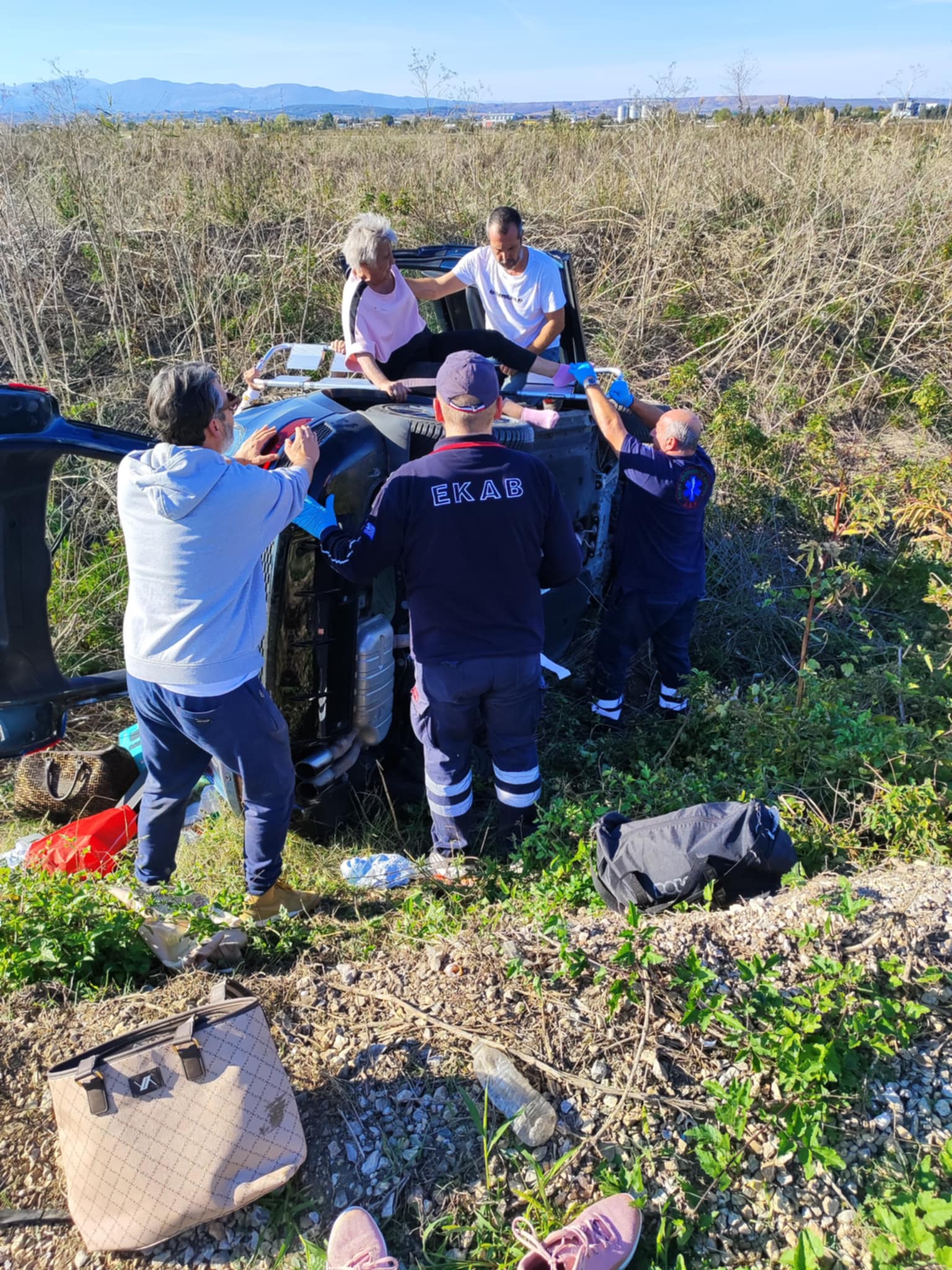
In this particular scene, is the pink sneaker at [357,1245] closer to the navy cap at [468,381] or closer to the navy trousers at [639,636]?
the navy cap at [468,381]

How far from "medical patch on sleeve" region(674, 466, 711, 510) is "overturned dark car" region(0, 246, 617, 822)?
844 mm

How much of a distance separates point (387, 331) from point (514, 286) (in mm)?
920

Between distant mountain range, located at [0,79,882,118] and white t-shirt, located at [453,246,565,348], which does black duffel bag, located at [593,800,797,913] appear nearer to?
white t-shirt, located at [453,246,565,348]

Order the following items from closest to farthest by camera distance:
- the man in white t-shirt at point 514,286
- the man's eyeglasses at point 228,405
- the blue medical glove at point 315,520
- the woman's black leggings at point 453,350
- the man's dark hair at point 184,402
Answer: the man's dark hair at point 184,402 < the man's eyeglasses at point 228,405 < the blue medical glove at point 315,520 < the woman's black leggings at point 453,350 < the man in white t-shirt at point 514,286

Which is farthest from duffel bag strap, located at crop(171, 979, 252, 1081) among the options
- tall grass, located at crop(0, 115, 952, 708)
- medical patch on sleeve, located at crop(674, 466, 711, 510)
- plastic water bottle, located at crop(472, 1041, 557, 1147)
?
tall grass, located at crop(0, 115, 952, 708)

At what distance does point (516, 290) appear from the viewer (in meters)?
5.00

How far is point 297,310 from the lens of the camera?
814cm

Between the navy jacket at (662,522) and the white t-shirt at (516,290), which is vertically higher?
the white t-shirt at (516,290)

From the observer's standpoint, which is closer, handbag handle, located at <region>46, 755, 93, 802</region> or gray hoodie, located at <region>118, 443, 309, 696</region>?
gray hoodie, located at <region>118, 443, 309, 696</region>

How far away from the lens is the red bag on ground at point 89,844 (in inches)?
135

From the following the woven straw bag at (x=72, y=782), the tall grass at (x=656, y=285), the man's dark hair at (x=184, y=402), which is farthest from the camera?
the tall grass at (x=656, y=285)

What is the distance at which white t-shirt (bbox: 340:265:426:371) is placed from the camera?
4.46 m

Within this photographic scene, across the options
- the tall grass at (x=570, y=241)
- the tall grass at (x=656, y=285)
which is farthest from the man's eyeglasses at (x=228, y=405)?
the tall grass at (x=570, y=241)

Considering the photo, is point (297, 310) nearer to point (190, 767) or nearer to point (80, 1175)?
point (190, 767)
